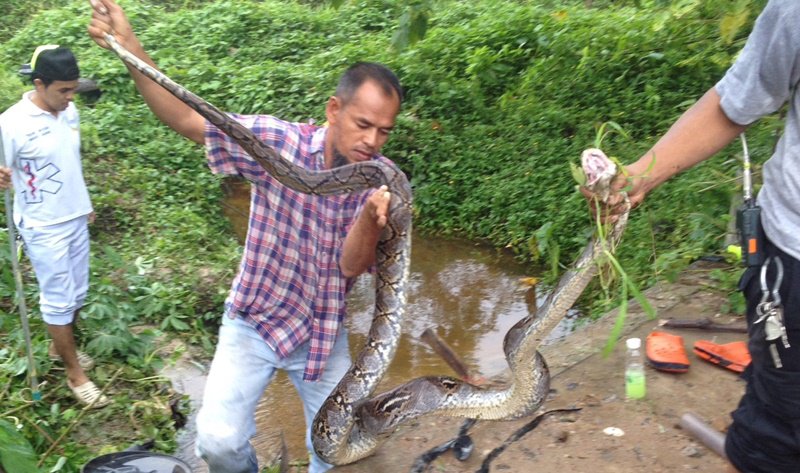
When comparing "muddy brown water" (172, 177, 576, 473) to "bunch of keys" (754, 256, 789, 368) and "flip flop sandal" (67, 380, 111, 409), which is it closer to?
"flip flop sandal" (67, 380, 111, 409)

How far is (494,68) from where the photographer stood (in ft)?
30.7

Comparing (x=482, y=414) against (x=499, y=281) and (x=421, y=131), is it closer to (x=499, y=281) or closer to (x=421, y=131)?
(x=499, y=281)

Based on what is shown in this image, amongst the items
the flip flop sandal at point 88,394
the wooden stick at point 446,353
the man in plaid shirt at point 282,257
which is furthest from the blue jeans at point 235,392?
the flip flop sandal at point 88,394

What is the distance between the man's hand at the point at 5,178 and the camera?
423cm

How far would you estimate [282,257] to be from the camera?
3307mm

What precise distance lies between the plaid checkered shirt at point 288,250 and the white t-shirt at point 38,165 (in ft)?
5.98

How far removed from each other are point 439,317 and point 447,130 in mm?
2927

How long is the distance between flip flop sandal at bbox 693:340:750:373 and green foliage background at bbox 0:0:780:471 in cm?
118

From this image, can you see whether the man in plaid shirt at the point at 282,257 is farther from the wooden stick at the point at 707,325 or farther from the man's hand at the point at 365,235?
the wooden stick at the point at 707,325

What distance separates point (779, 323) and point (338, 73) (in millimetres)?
7932

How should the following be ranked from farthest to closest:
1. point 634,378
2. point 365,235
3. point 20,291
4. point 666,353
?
1. point 666,353
2. point 20,291
3. point 634,378
4. point 365,235

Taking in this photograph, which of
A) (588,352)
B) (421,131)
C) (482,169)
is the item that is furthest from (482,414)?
(421,131)

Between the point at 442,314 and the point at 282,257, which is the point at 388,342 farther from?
the point at 442,314

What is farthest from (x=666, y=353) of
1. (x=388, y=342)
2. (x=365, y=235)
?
(x=365, y=235)
